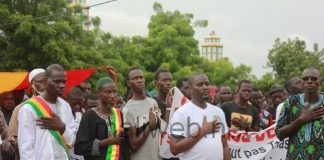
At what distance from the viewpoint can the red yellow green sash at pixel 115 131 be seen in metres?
7.32

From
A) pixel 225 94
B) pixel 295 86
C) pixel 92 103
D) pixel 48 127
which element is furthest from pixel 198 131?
pixel 225 94

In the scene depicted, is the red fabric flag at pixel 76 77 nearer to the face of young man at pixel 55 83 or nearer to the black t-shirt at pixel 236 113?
the black t-shirt at pixel 236 113

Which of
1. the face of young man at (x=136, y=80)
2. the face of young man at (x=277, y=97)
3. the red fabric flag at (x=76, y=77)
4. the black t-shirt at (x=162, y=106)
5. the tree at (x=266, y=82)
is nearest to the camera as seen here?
the face of young man at (x=136, y=80)

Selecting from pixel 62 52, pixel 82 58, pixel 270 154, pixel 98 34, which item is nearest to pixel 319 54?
pixel 98 34

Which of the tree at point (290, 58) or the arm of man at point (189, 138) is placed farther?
the tree at point (290, 58)

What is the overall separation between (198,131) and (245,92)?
3.02 meters

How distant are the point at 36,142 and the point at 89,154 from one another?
3.15ft

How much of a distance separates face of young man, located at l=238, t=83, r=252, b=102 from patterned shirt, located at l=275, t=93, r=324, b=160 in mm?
2424

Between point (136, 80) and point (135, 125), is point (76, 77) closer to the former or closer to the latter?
point (136, 80)

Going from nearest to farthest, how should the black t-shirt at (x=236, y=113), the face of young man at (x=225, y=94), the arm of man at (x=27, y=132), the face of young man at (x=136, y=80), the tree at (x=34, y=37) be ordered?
the arm of man at (x=27, y=132), the face of young man at (x=136, y=80), the black t-shirt at (x=236, y=113), the face of young man at (x=225, y=94), the tree at (x=34, y=37)

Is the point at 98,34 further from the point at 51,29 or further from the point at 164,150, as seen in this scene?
the point at 164,150

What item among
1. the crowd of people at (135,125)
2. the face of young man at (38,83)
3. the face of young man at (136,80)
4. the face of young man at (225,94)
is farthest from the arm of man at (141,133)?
the face of young man at (225,94)

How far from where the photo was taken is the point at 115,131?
24.2ft

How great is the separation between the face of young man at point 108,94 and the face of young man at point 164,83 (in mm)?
1044
